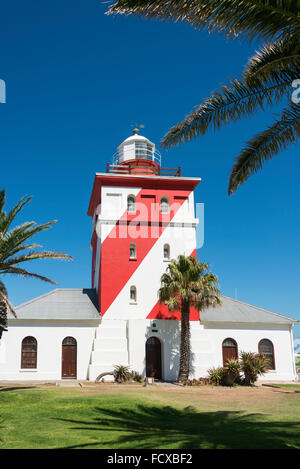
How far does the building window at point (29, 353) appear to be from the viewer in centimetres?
2664

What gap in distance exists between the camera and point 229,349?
95.4ft

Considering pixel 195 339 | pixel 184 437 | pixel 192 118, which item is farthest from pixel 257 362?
pixel 192 118

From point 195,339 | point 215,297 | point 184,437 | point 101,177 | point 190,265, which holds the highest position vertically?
point 101,177

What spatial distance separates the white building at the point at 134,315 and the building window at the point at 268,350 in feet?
0.22

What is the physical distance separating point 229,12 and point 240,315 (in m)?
24.7

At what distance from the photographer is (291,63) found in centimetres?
942

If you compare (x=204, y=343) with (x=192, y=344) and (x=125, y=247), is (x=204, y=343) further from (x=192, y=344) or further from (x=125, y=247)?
(x=125, y=247)

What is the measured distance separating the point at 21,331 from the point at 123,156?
1426cm

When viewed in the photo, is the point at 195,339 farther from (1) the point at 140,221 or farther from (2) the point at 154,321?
(1) the point at 140,221

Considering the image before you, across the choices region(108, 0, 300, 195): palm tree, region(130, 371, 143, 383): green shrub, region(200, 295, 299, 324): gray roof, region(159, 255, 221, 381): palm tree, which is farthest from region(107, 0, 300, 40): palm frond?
region(200, 295, 299, 324): gray roof

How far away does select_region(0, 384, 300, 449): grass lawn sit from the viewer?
959 cm

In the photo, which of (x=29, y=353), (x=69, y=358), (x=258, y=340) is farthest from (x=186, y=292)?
(x=29, y=353)

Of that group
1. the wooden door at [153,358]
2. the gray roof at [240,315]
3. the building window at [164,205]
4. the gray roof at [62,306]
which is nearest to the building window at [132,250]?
the building window at [164,205]

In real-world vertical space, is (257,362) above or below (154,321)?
below
